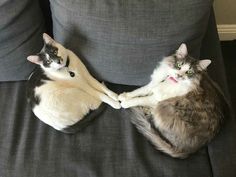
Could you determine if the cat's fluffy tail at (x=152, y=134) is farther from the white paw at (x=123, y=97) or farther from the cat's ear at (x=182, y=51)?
the cat's ear at (x=182, y=51)

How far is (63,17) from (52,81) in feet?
0.77

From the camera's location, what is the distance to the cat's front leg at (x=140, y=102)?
4.35 ft

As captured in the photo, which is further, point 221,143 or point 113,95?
point 113,95

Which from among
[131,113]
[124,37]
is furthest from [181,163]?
[124,37]

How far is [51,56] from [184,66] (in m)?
0.46

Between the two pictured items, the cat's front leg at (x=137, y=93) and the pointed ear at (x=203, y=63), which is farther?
the cat's front leg at (x=137, y=93)

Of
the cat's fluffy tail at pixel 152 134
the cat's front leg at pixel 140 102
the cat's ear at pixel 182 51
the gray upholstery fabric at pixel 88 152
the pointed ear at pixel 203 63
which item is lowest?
the gray upholstery fabric at pixel 88 152

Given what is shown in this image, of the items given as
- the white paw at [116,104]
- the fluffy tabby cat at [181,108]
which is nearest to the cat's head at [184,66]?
the fluffy tabby cat at [181,108]

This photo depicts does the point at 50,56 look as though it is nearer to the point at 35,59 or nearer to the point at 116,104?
the point at 35,59

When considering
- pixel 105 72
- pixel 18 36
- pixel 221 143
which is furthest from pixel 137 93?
pixel 18 36

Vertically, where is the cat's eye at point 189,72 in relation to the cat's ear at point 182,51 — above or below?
below

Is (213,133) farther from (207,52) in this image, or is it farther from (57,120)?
(57,120)

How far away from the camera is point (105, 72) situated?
52.7 inches

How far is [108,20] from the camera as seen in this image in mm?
1182
